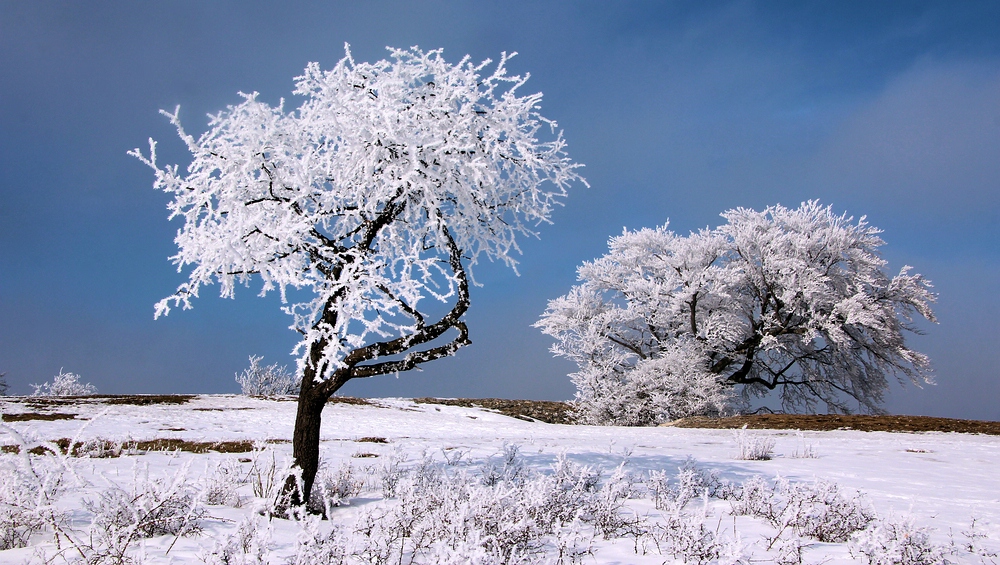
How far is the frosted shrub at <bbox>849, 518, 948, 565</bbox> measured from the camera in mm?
3648

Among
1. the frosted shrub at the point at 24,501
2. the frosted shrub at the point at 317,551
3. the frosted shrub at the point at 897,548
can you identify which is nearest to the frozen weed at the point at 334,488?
the frosted shrub at the point at 24,501

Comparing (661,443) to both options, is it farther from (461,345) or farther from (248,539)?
(248,539)

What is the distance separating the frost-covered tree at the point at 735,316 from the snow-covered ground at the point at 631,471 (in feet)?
27.1

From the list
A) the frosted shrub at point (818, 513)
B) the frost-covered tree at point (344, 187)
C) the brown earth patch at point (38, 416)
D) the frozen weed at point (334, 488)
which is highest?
the frost-covered tree at point (344, 187)

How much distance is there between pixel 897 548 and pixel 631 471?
15.6 ft

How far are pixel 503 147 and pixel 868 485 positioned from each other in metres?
6.77

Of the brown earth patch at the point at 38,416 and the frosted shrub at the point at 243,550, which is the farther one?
the brown earth patch at the point at 38,416

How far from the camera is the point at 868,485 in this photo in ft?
24.6

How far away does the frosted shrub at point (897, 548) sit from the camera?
144 inches

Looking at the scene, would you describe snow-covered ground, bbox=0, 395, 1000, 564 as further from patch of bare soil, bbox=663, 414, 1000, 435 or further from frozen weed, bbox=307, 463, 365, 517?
patch of bare soil, bbox=663, 414, 1000, 435

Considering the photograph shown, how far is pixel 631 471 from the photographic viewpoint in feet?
27.3

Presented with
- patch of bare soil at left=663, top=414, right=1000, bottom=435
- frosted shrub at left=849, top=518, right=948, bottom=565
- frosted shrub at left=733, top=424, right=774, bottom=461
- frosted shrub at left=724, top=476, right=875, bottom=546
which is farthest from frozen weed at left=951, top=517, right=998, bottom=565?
patch of bare soil at left=663, top=414, right=1000, bottom=435

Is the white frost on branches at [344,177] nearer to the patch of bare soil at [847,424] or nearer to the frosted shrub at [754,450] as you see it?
the frosted shrub at [754,450]

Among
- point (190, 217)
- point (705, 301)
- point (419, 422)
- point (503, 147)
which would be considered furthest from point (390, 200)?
point (705, 301)
